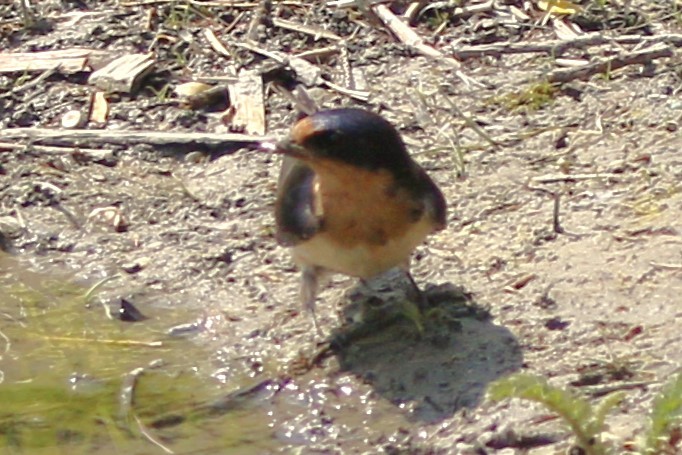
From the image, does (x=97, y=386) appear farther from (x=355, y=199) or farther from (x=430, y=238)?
(x=430, y=238)

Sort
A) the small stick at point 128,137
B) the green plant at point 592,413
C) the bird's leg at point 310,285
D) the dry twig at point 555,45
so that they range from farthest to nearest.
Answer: the dry twig at point 555,45 < the small stick at point 128,137 < the bird's leg at point 310,285 < the green plant at point 592,413

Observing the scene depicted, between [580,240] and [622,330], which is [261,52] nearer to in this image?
[580,240]

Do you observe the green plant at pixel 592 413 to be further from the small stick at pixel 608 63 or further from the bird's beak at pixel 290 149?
the small stick at pixel 608 63

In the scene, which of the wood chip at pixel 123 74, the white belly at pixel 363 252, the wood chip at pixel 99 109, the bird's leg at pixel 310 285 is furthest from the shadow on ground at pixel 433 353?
the wood chip at pixel 123 74

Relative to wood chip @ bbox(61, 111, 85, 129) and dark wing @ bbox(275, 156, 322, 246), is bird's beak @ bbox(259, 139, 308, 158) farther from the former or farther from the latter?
wood chip @ bbox(61, 111, 85, 129)

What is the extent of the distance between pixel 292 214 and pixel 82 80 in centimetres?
242

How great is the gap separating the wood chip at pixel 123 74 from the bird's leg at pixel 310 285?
206 centimetres

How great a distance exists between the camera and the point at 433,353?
5.38 metres

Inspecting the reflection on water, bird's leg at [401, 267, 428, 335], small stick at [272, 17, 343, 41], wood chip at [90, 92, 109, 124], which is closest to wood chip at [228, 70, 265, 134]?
small stick at [272, 17, 343, 41]

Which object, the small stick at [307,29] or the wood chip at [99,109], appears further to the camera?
Result: the small stick at [307,29]

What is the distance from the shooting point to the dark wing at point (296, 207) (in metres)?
5.32

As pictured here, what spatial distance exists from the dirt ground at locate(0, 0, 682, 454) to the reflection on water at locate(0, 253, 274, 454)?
9 centimetres

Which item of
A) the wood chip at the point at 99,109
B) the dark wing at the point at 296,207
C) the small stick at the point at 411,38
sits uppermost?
the dark wing at the point at 296,207

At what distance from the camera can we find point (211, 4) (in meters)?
7.84
